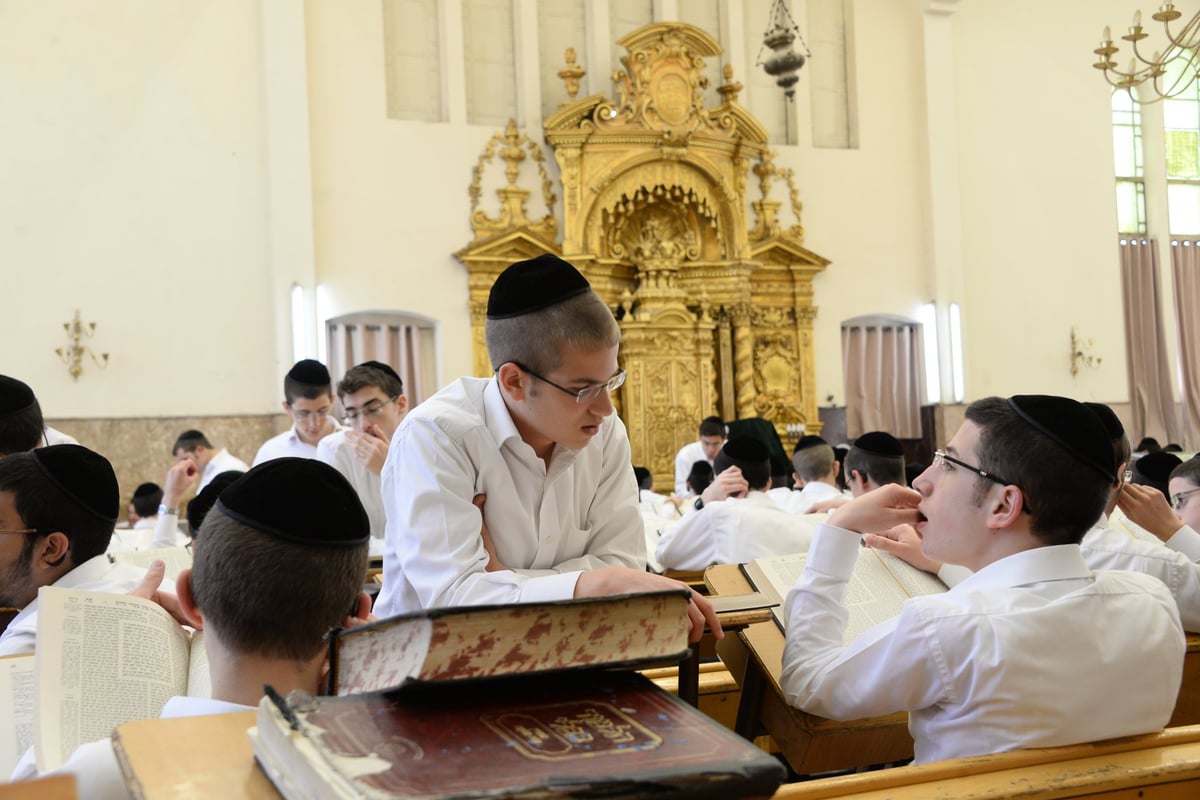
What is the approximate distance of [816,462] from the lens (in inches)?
285

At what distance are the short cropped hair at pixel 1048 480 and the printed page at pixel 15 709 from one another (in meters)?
1.86

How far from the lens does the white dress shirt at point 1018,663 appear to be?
6.49ft

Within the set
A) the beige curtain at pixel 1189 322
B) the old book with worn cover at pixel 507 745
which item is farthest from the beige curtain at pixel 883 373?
the old book with worn cover at pixel 507 745

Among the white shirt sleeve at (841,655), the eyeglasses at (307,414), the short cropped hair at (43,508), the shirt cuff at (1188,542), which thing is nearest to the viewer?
the white shirt sleeve at (841,655)

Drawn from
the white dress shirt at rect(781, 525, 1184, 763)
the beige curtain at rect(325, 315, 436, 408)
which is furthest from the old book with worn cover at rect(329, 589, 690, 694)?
the beige curtain at rect(325, 315, 436, 408)

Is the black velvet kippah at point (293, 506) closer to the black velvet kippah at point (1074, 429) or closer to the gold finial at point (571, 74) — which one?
the black velvet kippah at point (1074, 429)

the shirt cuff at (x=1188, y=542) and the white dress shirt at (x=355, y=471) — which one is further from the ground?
the white dress shirt at (x=355, y=471)

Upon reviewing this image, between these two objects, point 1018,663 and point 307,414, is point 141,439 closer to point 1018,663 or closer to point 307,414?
point 307,414

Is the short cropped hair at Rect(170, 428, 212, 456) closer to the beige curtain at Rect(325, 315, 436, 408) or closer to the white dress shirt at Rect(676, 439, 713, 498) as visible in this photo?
the beige curtain at Rect(325, 315, 436, 408)

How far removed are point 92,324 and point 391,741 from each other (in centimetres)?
1132

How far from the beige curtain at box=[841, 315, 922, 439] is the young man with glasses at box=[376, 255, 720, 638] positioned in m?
12.1

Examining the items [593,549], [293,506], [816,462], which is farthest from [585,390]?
[816,462]

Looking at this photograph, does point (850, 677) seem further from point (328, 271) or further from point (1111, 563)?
point (328, 271)

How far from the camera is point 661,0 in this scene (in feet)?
43.9
